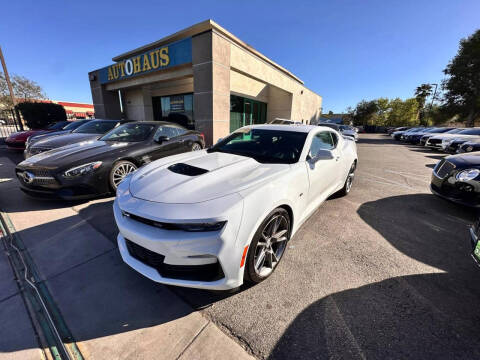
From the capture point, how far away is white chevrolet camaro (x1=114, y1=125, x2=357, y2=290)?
58.1 inches

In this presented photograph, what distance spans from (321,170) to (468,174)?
7.73 ft

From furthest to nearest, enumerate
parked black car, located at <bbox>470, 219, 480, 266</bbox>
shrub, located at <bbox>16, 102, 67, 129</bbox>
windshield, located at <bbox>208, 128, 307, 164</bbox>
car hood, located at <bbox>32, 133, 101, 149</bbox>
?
shrub, located at <bbox>16, 102, 67, 129</bbox> → car hood, located at <bbox>32, 133, 101, 149</bbox> → windshield, located at <bbox>208, 128, 307, 164</bbox> → parked black car, located at <bbox>470, 219, 480, 266</bbox>

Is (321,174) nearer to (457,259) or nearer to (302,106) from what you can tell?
(457,259)

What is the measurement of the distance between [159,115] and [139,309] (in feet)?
52.7

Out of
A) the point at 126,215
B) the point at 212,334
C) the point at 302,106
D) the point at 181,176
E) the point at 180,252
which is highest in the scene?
the point at 302,106

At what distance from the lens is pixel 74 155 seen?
3473 mm

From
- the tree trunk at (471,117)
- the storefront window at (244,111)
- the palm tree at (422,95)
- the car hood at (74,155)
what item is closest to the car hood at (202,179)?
the car hood at (74,155)

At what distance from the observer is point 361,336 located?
4.80 feet

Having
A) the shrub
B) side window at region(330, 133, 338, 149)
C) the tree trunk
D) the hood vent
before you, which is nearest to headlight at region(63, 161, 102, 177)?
the hood vent

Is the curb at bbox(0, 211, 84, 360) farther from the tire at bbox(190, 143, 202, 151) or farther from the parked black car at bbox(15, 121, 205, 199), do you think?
the tire at bbox(190, 143, 202, 151)

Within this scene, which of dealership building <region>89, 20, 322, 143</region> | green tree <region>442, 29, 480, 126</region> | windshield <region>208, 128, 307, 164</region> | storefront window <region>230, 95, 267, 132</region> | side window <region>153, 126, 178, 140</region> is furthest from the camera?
green tree <region>442, 29, 480, 126</region>

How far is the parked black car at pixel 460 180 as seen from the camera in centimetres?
298

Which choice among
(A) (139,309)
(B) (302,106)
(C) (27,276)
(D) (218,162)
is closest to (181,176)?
(D) (218,162)

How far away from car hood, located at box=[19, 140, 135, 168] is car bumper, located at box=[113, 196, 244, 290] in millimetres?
2499
